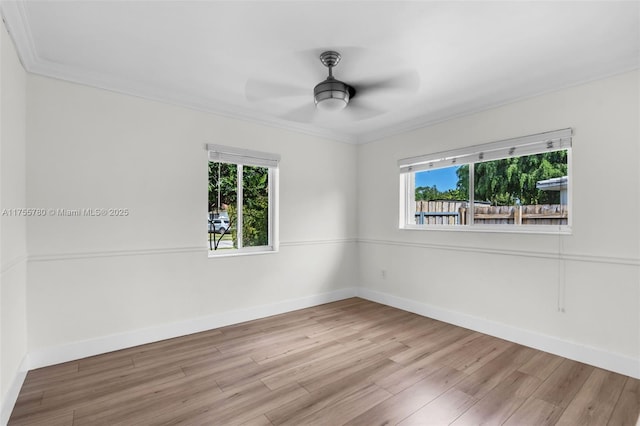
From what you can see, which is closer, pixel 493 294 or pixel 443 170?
pixel 493 294

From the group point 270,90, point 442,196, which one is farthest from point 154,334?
point 442,196

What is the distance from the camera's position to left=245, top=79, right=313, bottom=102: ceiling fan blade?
284cm

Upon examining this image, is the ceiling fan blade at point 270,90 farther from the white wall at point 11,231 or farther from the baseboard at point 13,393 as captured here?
the baseboard at point 13,393

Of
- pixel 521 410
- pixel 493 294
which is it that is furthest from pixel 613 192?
pixel 521 410

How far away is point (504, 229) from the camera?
125 inches

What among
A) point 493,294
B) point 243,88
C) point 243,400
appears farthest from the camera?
point 493,294

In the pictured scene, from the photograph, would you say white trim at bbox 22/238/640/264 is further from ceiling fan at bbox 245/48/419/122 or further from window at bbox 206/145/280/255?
ceiling fan at bbox 245/48/419/122

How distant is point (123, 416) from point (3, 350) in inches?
32.0

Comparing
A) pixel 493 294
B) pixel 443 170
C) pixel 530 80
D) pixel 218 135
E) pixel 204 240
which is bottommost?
pixel 493 294

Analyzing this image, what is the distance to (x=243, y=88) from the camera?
9.73ft

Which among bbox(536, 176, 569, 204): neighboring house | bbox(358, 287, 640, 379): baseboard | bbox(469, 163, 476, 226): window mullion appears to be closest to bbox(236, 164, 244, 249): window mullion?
bbox(358, 287, 640, 379): baseboard

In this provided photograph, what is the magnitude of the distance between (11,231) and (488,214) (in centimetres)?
407

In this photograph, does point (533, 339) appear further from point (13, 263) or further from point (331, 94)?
point (13, 263)

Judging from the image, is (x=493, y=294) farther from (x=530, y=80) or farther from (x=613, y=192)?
(x=530, y=80)
